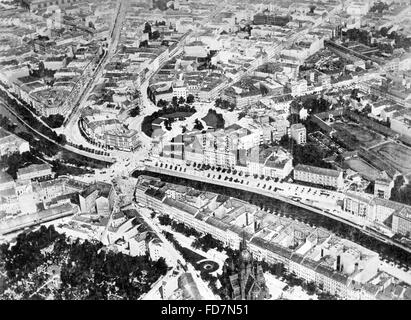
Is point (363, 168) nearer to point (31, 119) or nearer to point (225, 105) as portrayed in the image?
point (225, 105)

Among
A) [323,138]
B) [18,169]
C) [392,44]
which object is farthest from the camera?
[392,44]

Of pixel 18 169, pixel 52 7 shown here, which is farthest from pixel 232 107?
pixel 52 7

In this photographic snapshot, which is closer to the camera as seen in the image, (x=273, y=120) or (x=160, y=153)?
(x=160, y=153)

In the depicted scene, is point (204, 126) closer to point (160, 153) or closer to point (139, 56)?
point (160, 153)

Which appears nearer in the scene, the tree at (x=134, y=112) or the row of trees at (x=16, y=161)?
the row of trees at (x=16, y=161)

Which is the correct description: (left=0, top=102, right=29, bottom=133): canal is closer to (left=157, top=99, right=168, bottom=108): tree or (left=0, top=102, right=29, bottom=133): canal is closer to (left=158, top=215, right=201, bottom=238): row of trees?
(left=157, top=99, right=168, bottom=108): tree

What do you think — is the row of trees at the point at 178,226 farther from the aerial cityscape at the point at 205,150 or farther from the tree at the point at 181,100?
the tree at the point at 181,100

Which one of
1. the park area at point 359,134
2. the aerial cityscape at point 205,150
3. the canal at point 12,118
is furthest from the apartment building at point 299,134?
the canal at point 12,118
